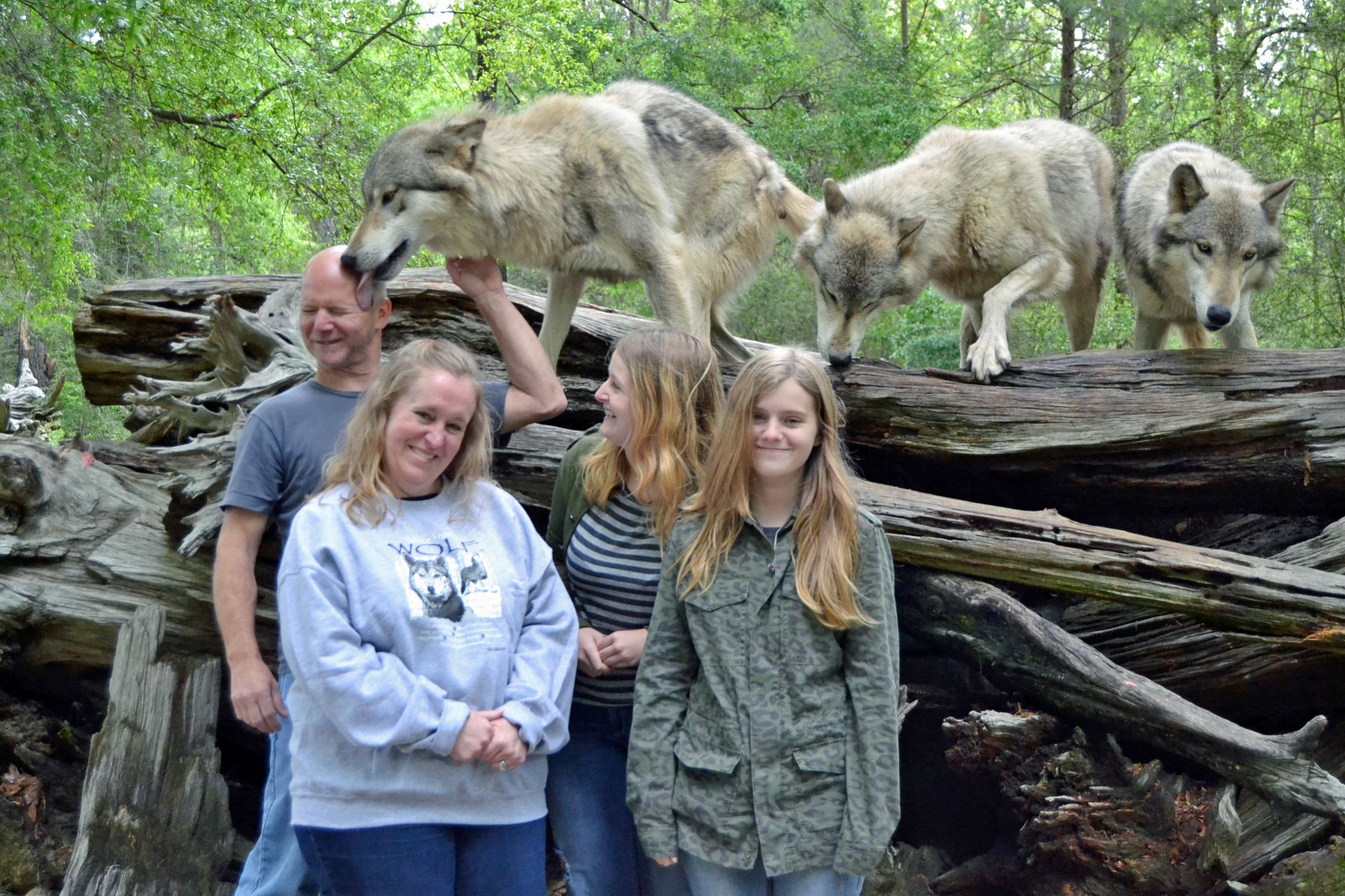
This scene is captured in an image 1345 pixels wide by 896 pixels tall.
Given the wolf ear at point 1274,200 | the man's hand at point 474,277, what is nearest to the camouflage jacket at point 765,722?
the man's hand at point 474,277

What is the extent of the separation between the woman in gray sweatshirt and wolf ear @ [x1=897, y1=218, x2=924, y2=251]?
10.8 feet

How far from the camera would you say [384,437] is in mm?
2527

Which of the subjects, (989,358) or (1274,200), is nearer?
(989,358)

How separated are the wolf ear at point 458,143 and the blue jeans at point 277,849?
295cm

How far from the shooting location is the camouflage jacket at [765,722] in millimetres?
2430

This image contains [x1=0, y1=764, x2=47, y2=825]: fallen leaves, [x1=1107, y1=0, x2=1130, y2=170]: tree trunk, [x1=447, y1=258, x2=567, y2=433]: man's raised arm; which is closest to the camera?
[x1=447, y1=258, x2=567, y2=433]: man's raised arm

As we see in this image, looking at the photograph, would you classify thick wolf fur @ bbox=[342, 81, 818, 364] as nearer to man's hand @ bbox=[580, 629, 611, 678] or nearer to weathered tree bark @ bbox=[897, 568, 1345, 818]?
weathered tree bark @ bbox=[897, 568, 1345, 818]

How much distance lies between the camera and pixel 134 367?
6.38m

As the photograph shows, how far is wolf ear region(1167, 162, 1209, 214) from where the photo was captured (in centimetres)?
504

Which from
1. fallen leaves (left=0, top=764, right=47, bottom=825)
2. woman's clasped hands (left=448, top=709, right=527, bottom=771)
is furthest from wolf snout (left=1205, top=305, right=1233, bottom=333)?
fallen leaves (left=0, top=764, right=47, bottom=825)

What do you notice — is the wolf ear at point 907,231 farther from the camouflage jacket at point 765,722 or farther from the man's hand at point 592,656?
the man's hand at point 592,656

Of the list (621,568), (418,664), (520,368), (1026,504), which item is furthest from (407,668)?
(1026,504)

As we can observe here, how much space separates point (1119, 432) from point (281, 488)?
3.45 meters

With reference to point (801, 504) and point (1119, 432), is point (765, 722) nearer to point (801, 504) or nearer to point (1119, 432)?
point (801, 504)
